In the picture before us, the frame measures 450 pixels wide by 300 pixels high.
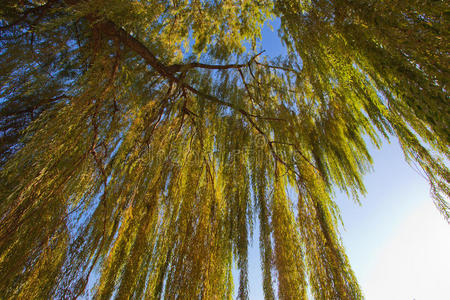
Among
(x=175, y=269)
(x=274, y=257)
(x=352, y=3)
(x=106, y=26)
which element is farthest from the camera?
(x=106, y=26)

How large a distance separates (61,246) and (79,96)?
78 cm

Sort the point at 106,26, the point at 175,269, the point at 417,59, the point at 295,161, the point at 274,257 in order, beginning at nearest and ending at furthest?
1. the point at 417,59
2. the point at 175,269
3. the point at 274,257
4. the point at 106,26
5. the point at 295,161

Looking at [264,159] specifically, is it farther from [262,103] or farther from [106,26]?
[106,26]

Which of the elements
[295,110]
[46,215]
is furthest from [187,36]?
[46,215]

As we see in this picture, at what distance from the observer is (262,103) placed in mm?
2221

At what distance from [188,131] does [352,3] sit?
1625 mm

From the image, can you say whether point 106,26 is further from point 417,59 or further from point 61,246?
point 417,59

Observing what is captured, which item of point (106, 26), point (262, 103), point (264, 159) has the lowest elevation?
point (264, 159)

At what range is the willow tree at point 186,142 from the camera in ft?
2.84

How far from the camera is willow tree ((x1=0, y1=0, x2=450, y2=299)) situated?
0.87m

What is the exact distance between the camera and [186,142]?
6.96 feet

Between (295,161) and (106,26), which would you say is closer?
(106,26)

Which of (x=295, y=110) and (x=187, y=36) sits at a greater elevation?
(x=187, y=36)

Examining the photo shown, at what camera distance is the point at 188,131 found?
215 cm
